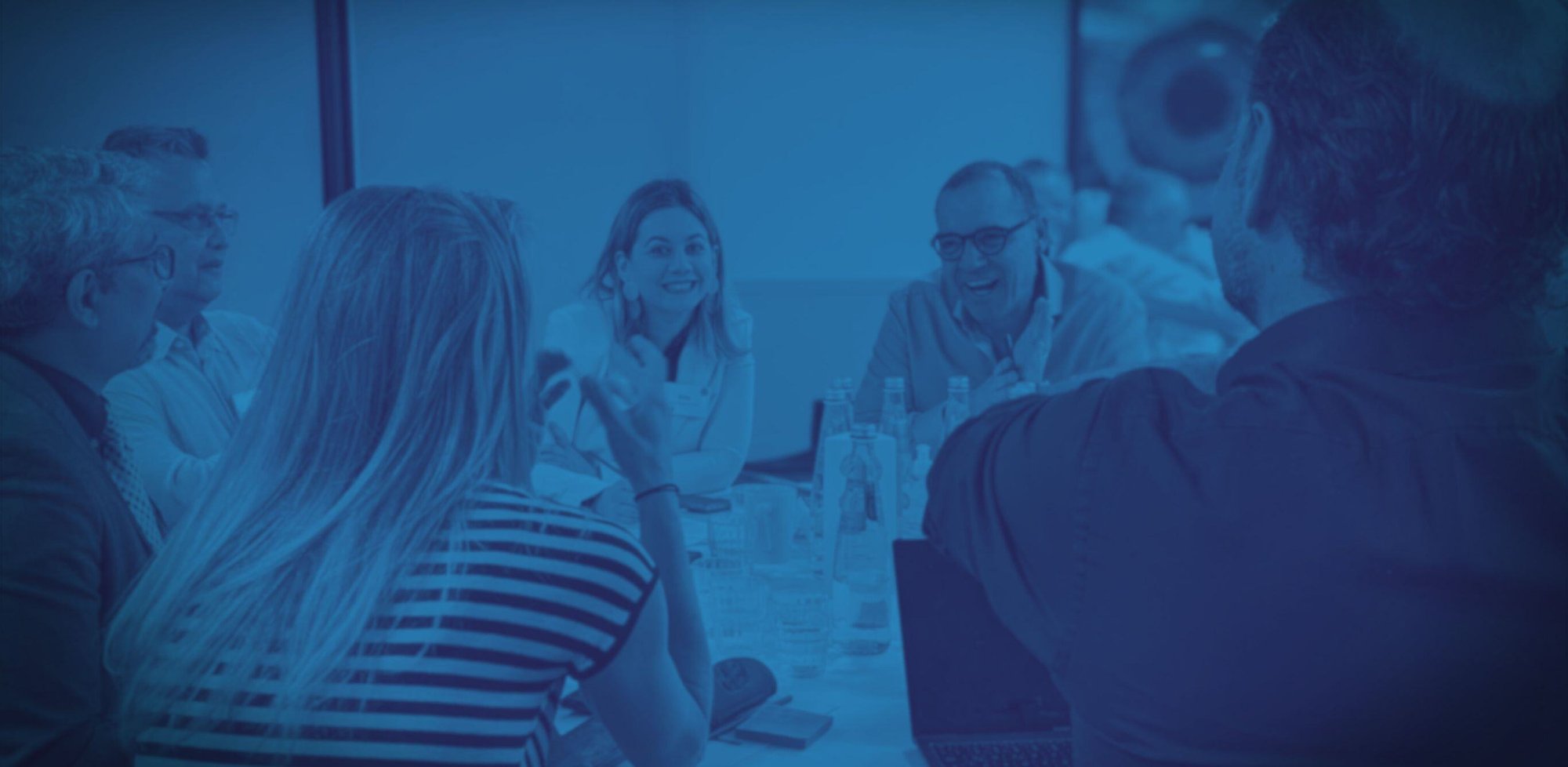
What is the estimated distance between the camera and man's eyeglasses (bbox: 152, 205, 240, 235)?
1.91 meters

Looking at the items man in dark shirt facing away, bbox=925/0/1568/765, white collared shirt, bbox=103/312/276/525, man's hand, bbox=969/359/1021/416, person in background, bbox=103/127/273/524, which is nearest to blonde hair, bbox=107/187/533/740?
man in dark shirt facing away, bbox=925/0/1568/765

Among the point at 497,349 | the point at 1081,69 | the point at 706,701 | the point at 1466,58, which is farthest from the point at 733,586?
the point at 1081,69

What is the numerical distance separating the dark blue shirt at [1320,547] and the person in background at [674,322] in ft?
5.72

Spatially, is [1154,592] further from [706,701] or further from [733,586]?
[733,586]

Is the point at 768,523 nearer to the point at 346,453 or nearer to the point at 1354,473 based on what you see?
A: the point at 346,453

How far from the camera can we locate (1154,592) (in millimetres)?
697

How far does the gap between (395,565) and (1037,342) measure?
1.91 metres

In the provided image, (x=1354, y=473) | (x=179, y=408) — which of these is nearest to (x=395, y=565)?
(x=1354, y=473)

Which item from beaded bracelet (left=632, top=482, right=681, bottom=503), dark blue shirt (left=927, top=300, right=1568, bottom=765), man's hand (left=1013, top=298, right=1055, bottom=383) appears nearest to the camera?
dark blue shirt (left=927, top=300, right=1568, bottom=765)

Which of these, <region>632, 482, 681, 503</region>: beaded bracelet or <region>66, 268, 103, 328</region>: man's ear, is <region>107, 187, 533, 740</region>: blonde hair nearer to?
<region>632, 482, 681, 503</region>: beaded bracelet

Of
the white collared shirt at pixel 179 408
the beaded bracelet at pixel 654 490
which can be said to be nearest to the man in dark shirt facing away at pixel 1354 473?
the beaded bracelet at pixel 654 490

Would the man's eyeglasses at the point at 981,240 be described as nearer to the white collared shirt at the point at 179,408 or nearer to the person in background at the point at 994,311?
the person in background at the point at 994,311

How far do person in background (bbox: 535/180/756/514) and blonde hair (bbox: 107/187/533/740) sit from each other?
4.76 feet

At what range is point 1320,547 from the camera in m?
0.67
